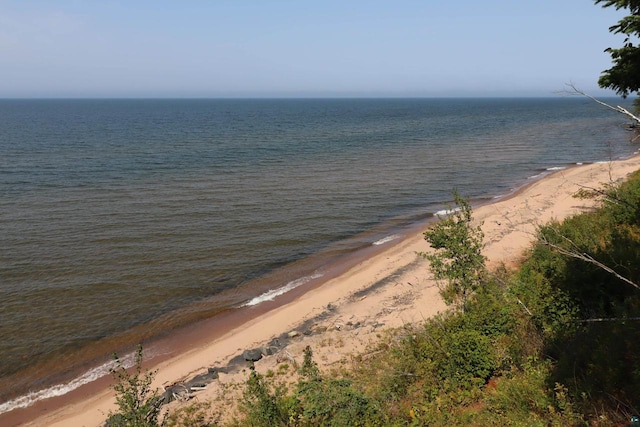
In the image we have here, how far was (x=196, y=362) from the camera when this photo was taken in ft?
52.0

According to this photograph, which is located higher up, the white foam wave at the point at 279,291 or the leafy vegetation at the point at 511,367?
the leafy vegetation at the point at 511,367

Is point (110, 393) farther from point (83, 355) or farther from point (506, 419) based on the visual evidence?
point (506, 419)

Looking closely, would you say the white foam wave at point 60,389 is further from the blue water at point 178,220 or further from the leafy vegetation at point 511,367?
the leafy vegetation at point 511,367

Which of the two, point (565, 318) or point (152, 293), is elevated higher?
point (565, 318)

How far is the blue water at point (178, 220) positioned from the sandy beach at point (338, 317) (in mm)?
2183

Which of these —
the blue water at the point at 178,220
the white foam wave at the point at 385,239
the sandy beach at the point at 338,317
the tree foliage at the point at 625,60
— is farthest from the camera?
the white foam wave at the point at 385,239

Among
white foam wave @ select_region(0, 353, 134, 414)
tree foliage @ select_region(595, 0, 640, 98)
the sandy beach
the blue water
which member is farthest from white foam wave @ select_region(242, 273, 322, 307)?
tree foliage @ select_region(595, 0, 640, 98)

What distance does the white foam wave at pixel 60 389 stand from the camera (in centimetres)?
1423

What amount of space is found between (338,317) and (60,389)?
10502 mm

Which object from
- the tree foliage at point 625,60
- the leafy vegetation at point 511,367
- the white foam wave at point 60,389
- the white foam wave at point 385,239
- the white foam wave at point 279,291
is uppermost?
the tree foliage at point 625,60

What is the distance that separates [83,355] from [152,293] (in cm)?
464

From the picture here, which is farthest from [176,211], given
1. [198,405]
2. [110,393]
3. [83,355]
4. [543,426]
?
[543,426]

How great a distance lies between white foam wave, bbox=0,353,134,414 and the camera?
14227mm

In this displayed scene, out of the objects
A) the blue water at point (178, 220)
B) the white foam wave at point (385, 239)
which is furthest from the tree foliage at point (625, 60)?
the white foam wave at point (385, 239)
